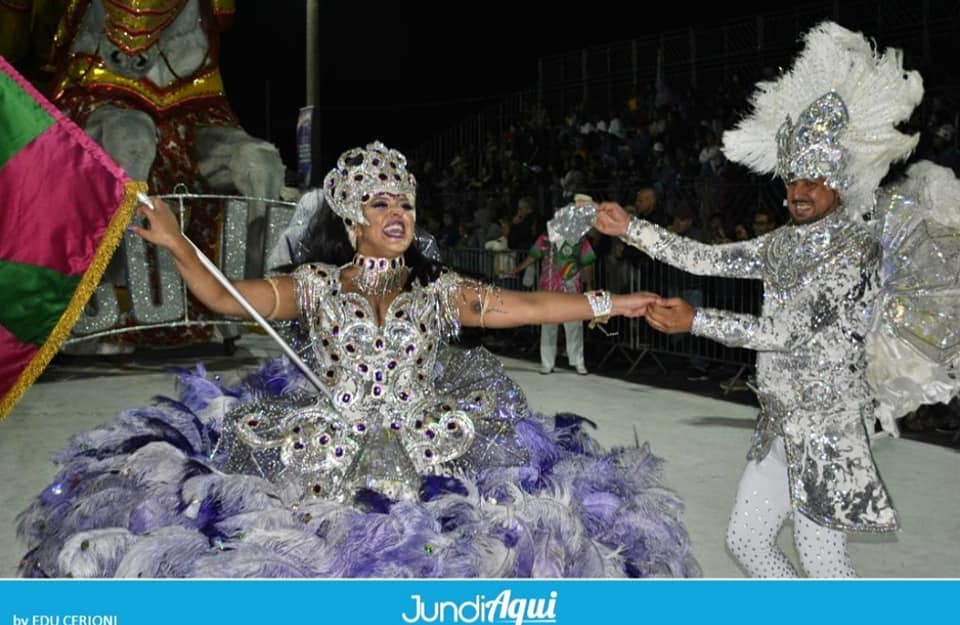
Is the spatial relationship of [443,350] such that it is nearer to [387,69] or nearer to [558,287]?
[558,287]

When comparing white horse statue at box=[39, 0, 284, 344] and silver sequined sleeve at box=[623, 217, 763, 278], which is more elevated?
white horse statue at box=[39, 0, 284, 344]

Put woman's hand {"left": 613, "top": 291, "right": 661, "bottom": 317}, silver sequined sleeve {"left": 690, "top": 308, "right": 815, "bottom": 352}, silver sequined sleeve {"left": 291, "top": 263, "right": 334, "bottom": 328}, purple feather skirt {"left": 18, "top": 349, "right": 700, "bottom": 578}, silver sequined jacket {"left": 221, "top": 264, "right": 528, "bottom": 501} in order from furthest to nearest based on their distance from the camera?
woman's hand {"left": 613, "top": 291, "right": 661, "bottom": 317}
silver sequined sleeve {"left": 690, "top": 308, "right": 815, "bottom": 352}
silver sequined sleeve {"left": 291, "top": 263, "right": 334, "bottom": 328}
silver sequined jacket {"left": 221, "top": 264, "right": 528, "bottom": 501}
purple feather skirt {"left": 18, "top": 349, "right": 700, "bottom": 578}

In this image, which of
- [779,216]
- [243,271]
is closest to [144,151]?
[243,271]

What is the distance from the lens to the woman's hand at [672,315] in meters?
3.74

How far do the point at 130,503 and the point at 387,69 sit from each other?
2246cm

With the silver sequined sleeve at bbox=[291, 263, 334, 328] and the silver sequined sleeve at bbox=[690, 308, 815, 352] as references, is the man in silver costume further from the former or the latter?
the silver sequined sleeve at bbox=[291, 263, 334, 328]

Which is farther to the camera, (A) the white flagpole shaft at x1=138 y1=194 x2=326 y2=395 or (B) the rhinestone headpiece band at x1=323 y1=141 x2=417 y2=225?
(B) the rhinestone headpiece band at x1=323 y1=141 x2=417 y2=225

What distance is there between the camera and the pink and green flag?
3.29 meters

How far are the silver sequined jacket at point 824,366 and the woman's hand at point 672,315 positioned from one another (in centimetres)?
17

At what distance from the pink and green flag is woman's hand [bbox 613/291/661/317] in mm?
1580

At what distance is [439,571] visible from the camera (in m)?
2.76

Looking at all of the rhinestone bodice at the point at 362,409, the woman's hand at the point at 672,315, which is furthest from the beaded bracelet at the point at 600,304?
the rhinestone bodice at the point at 362,409

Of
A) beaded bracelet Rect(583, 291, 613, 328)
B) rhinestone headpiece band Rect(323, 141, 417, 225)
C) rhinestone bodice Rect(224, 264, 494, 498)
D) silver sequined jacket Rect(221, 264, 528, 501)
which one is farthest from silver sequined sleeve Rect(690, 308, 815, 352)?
rhinestone headpiece band Rect(323, 141, 417, 225)

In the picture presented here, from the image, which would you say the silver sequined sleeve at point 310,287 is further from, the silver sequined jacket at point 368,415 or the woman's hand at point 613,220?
the woman's hand at point 613,220
